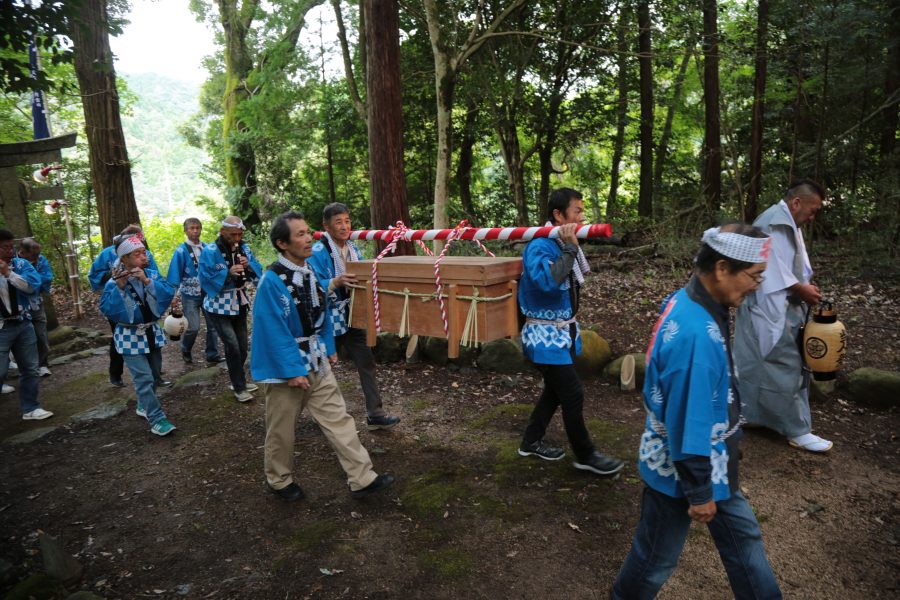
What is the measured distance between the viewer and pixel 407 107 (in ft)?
53.8

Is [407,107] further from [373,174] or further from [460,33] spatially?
[373,174]

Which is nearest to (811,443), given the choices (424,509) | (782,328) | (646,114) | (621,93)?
(782,328)

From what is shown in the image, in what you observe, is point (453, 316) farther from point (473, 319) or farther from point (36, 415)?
point (36, 415)

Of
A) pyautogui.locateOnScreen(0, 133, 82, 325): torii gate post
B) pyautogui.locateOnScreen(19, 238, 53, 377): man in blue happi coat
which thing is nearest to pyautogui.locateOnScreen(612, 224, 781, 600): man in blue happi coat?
pyautogui.locateOnScreen(19, 238, 53, 377): man in blue happi coat

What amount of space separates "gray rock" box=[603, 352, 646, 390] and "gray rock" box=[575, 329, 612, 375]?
0.34 ft

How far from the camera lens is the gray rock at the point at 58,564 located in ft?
10.6

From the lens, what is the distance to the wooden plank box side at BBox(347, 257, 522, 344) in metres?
3.65

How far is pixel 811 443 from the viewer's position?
4418mm

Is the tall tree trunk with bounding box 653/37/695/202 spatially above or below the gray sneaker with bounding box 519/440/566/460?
above

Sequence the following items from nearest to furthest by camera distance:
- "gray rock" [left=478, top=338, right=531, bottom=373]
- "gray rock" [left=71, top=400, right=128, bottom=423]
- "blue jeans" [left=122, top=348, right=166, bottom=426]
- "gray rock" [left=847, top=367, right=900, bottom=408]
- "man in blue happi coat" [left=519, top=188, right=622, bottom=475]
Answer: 1. "man in blue happi coat" [left=519, top=188, right=622, bottom=475]
2. "gray rock" [left=847, top=367, right=900, bottom=408]
3. "blue jeans" [left=122, top=348, right=166, bottom=426]
4. "gray rock" [left=71, top=400, right=128, bottom=423]
5. "gray rock" [left=478, top=338, right=531, bottom=373]

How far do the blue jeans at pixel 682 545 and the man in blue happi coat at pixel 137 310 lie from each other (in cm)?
471

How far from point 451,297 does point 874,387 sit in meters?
4.20

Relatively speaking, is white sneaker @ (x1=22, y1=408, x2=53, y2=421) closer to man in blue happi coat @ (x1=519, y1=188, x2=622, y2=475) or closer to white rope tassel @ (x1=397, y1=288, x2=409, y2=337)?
white rope tassel @ (x1=397, y1=288, x2=409, y2=337)

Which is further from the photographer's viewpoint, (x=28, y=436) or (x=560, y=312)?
(x=28, y=436)
